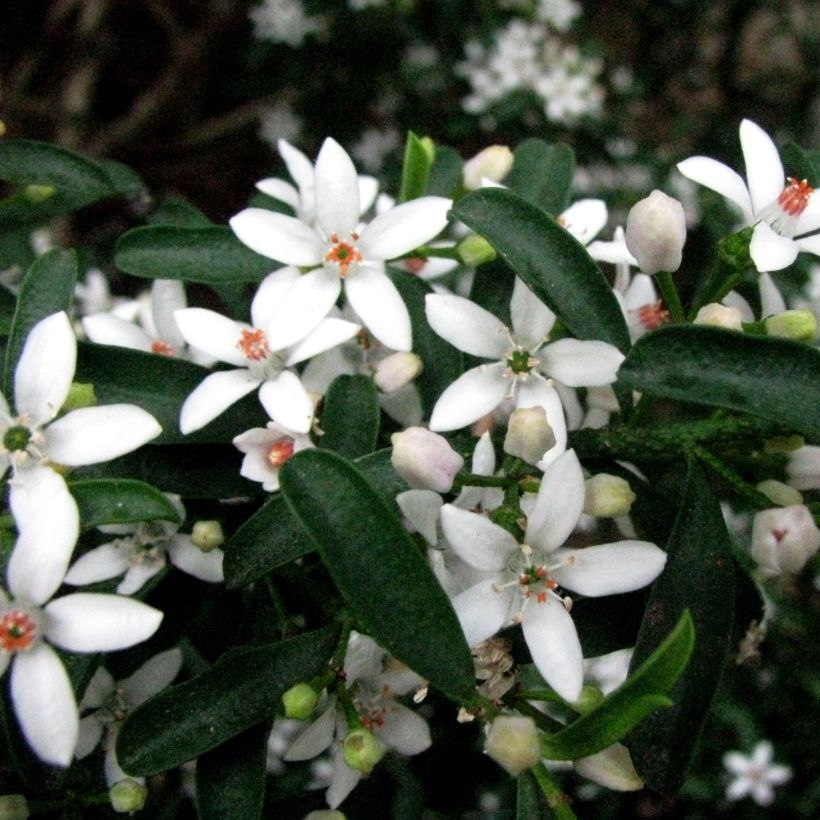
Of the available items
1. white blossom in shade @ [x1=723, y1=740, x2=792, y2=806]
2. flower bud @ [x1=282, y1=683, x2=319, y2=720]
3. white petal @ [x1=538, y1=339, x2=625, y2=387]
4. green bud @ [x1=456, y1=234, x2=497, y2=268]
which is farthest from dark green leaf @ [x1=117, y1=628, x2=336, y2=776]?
white blossom in shade @ [x1=723, y1=740, x2=792, y2=806]

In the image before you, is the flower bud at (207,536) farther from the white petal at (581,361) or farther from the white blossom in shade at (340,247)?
the white petal at (581,361)

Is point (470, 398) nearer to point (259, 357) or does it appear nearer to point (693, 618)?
point (259, 357)

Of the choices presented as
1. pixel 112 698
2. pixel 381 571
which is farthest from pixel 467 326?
pixel 112 698

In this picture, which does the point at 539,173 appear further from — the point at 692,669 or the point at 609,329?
the point at 692,669

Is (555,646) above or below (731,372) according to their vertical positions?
below

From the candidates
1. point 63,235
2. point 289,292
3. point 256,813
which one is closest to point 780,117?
point 63,235

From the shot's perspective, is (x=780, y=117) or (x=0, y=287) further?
(x=780, y=117)

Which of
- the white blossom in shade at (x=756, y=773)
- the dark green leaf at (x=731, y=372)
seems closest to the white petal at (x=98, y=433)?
the dark green leaf at (x=731, y=372)
